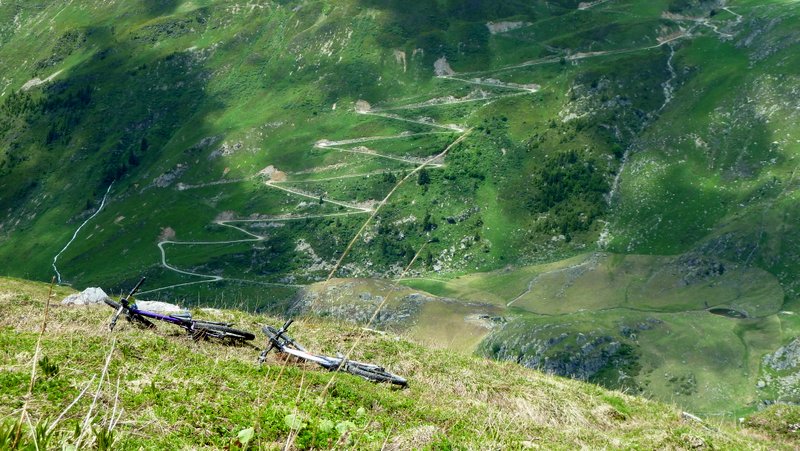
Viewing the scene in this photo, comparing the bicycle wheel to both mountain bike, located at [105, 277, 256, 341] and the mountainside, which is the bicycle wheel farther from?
the mountainside

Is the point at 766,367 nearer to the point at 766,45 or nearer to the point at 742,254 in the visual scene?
the point at 742,254

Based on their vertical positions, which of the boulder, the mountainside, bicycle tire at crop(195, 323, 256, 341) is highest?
bicycle tire at crop(195, 323, 256, 341)

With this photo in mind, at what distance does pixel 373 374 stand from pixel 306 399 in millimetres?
7219

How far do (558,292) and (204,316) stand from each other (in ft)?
371

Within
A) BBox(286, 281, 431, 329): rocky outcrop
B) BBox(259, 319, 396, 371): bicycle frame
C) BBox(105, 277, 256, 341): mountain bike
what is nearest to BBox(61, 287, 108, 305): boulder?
Result: BBox(105, 277, 256, 341): mountain bike

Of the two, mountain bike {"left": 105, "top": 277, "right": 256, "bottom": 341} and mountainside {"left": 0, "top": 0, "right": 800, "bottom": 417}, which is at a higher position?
mountain bike {"left": 105, "top": 277, "right": 256, "bottom": 341}

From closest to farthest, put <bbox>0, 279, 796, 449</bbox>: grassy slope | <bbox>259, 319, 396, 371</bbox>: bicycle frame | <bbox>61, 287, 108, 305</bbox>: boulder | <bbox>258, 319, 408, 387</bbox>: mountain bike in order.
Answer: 1. <bbox>0, 279, 796, 449</bbox>: grassy slope
2. <bbox>259, 319, 396, 371</bbox>: bicycle frame
3. <bbox>258, 319, 408, 387</bbox>: mountain bike
4. <bbox>61, 287, 108, 305</bbox>: boulder

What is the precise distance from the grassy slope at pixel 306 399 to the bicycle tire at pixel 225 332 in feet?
1.58

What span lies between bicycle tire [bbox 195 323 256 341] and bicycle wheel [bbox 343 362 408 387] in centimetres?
356

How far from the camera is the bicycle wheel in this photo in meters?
18.8

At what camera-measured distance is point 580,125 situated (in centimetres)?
18512

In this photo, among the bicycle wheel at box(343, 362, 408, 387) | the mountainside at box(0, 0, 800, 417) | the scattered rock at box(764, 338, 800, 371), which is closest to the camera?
the bicycle wheel at box(343, 362, 408, 387)

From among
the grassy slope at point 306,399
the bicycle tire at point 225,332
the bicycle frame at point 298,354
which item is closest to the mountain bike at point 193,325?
the bicycle tire at point 225,332

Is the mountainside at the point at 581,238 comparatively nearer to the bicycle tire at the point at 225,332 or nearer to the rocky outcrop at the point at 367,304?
the rocky outcrop at the point at 367,304
